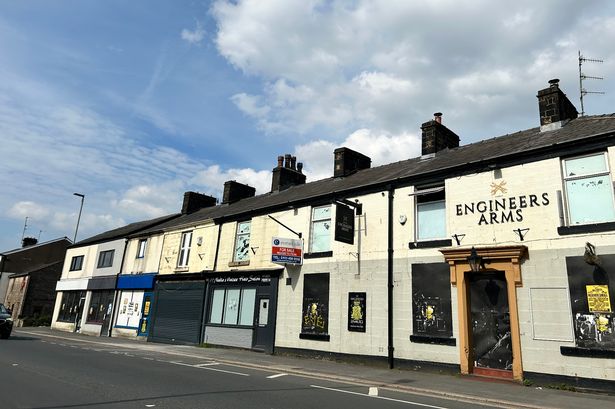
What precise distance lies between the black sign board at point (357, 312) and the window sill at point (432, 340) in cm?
209

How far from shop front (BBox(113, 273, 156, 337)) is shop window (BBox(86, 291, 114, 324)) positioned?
1.27m

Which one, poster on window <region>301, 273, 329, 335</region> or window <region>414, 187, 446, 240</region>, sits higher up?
window <region>414, 187, 446, 240</region>

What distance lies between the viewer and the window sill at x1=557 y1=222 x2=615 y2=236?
10938 mm

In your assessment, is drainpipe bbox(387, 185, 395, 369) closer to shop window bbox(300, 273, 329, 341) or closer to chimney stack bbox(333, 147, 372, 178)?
shop window bbox(300, 273, 329, 341)

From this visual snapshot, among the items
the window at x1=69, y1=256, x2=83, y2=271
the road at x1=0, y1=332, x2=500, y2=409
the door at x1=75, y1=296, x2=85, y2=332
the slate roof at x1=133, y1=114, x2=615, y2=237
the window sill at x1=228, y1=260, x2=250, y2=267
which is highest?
the slate roof at x1=133, y1=114, x2=615, y2=237

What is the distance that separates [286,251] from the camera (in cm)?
1758

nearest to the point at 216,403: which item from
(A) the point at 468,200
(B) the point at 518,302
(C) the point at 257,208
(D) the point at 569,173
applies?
(B) the point at 518,302

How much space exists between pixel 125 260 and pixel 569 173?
27074mm

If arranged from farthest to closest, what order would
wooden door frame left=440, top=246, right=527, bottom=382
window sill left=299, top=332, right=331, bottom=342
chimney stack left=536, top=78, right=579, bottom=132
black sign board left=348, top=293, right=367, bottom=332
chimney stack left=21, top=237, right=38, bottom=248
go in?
chimney stack left=21, top=237, right=38, bottom=248, window sill left=299, top=332, right=331, bottom=342, black sign board left=348, top=293, right=367, bottom=332, chimney stack left=536, top=78, right=579, bottom=132, wooden door frame left=440, top=246, right=527, bottom=382

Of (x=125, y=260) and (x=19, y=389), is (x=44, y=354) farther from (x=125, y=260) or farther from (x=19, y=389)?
(x=125, y=260)

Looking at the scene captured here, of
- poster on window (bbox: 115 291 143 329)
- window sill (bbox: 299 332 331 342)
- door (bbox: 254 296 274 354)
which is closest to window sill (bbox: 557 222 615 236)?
window sill (bbox: 299 332 331 342)

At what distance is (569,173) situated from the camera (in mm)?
12023

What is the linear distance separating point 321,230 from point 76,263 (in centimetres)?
2710

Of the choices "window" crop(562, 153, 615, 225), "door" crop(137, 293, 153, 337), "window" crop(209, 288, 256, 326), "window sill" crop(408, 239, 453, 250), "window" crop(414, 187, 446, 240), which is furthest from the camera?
"door" crop(137, 293, 153, 337)
